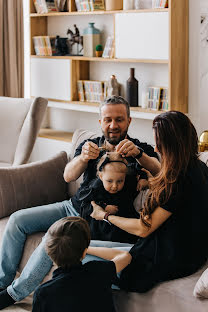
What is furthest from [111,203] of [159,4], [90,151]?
[159,4]

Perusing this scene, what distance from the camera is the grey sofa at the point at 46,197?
6.86 feet

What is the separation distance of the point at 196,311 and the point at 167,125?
704mm

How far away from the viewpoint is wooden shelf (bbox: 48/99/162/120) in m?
4.30

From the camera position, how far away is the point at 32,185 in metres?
3.02

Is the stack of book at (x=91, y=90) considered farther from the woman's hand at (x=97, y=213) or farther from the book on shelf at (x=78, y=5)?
the woman's hand at (x=97, y=213)

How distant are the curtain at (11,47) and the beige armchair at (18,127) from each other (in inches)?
42.6

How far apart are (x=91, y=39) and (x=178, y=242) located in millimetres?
3074

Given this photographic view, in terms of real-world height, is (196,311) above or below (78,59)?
below

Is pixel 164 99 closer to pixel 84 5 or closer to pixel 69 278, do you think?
pixel 84 5

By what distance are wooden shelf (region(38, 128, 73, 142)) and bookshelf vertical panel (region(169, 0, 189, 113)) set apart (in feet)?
4.08

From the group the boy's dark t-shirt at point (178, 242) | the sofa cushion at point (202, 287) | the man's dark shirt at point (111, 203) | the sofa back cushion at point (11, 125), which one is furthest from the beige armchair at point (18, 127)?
the sofa cushion at point (202, 287)

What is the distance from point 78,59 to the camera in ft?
15.8

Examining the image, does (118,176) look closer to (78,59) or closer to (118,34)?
(118,34)

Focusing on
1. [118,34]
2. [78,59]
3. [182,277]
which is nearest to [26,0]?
[78,59]
